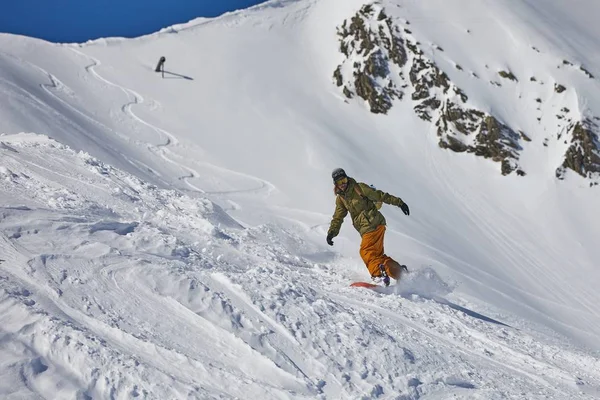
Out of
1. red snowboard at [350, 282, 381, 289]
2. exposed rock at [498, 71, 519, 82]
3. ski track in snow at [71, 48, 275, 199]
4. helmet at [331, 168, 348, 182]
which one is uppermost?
exposed rock at [498, 71, 519, 82]

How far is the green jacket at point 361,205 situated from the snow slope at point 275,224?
0.82m

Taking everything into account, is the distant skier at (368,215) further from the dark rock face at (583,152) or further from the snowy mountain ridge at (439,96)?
the dark rock face at (583,152)

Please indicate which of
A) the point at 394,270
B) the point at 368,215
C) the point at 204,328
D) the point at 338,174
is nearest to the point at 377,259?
the point at 394,270

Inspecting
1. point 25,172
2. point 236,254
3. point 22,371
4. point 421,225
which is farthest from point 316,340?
point 421,225

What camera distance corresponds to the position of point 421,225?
56.3 ft

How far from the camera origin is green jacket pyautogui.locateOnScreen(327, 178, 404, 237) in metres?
8.66

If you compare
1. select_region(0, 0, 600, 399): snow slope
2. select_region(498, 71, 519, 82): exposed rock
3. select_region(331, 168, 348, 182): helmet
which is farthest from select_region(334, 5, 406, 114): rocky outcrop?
select_region(331, 168, 348, 182): helmet

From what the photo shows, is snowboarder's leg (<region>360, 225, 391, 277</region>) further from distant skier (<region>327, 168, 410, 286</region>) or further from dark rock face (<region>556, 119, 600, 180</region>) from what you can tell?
dark rock face (<region>556, 119, 600, 180</region>)

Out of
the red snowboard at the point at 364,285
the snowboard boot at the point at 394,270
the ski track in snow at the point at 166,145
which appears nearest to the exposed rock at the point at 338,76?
the ski track in snow at the point at 166,145

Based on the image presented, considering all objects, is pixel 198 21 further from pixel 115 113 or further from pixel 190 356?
pixel 190 356

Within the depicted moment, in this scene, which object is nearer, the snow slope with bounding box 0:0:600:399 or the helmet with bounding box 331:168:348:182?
the snow slope with bounding box 0:0:600:399

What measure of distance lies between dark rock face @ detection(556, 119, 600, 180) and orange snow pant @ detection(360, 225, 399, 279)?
58.1ft

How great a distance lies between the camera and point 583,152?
24344mm

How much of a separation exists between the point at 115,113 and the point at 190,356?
16.5 metres
